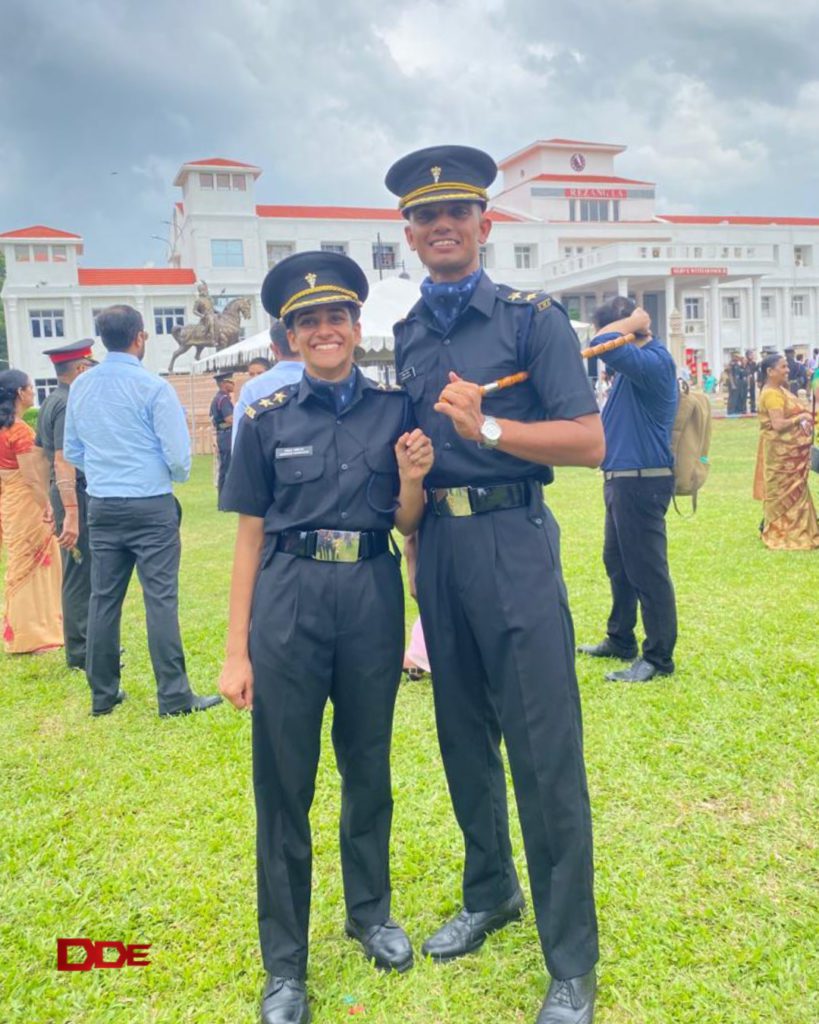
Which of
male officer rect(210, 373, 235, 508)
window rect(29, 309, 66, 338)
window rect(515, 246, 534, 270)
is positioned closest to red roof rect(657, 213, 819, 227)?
window rect(515, 246, 534, 270)

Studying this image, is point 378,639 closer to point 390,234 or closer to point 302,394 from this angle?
point 302,394

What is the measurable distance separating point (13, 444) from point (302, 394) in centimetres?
445

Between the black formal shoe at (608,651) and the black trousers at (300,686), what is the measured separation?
10.5 ft

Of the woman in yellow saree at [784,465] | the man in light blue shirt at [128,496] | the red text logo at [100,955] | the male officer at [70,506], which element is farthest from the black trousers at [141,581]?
the woman in yellow saree at [784,465]

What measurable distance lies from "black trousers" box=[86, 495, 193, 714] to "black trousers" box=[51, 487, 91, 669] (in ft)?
2.83

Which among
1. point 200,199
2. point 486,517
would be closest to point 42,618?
point 486,517

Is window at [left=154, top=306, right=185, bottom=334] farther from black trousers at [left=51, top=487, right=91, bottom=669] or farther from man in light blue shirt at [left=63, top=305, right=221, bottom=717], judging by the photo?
man in light blue shirt at [left=63, top=305, right=221, bottom=717]

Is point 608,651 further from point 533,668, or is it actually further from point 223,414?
point 223,414

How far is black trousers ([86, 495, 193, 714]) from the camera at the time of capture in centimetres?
489

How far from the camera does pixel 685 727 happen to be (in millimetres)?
4234

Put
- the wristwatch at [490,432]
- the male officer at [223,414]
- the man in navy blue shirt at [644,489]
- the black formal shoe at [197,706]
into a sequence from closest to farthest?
the wristwatch at [490,432]
the man in navy blue shirt at [644,489]
the black formal shoe at [197,706]
the male officer at [223,414]

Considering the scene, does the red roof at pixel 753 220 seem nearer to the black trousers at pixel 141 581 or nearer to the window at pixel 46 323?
the window at pixel 46 323

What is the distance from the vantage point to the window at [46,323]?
4653 centimetres

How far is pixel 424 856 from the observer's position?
3.24 metres
